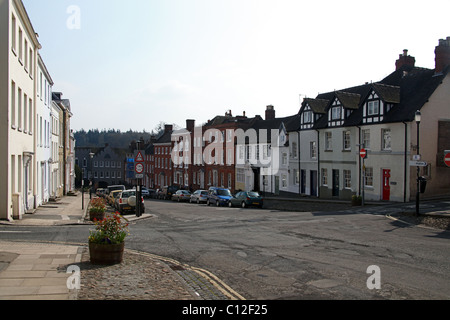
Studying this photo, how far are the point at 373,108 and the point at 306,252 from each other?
24.1 meters

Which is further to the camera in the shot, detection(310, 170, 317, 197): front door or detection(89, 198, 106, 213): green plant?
detection(310, 170, 317, 197): front door

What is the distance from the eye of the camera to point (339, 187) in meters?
38.4

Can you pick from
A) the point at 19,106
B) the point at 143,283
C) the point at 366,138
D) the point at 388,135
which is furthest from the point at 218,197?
the point at 143,283

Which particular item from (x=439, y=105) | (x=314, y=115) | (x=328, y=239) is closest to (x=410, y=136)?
(x=439, y=105)

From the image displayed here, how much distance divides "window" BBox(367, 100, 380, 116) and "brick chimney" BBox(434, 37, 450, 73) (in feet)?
16.7

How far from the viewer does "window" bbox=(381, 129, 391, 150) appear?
3256 cm

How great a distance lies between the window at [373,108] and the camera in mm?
33719

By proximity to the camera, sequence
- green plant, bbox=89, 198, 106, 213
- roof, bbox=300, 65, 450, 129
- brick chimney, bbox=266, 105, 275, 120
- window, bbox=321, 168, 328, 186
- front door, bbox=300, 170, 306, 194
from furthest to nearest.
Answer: brick chimney, bbox=266, 105, 275, 120 → front door, bbox=300, 170, 306, 194 → window, bbox=321, 168, 328, 186 → roof, bbox=300, 65, 450, 129 → green plant, bbox=89, 198, 106, 213

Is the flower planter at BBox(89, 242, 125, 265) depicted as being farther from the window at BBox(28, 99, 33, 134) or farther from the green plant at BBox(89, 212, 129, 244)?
the window at BBox(28, 99, 33, 134)

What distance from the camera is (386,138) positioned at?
32.9m

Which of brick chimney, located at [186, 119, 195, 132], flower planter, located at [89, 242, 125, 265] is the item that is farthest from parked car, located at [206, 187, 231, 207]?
flower planter, located at [89, 242, 125, 265]

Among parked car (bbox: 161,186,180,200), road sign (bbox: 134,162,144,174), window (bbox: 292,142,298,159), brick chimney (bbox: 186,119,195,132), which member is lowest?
parked car (bbox: 161,186,180,200)

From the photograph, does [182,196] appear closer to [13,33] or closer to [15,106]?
[15,106]

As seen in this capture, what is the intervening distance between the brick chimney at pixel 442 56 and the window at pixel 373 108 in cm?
509
